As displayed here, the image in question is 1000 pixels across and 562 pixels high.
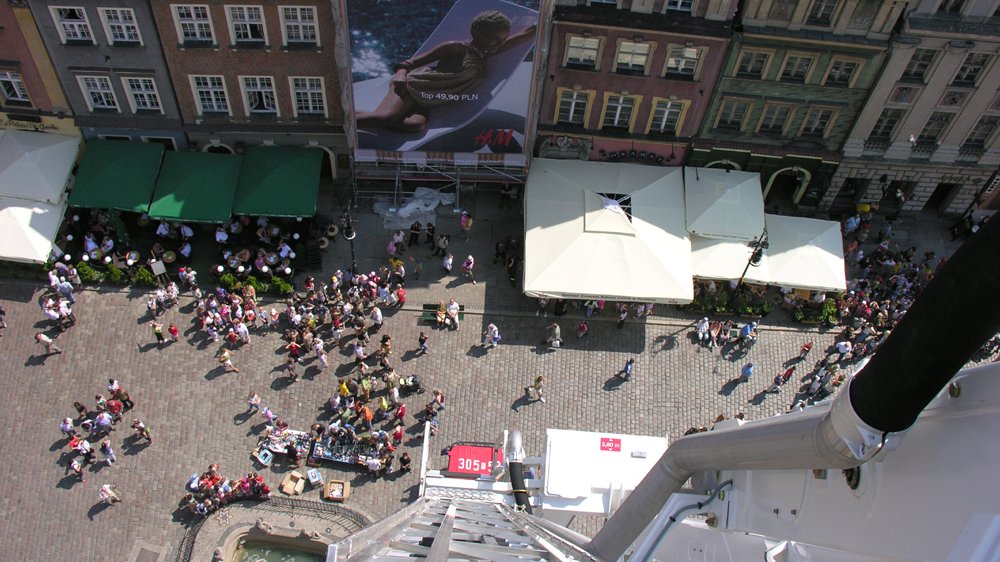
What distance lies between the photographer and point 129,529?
34.1 metres

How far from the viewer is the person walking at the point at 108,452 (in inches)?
1377

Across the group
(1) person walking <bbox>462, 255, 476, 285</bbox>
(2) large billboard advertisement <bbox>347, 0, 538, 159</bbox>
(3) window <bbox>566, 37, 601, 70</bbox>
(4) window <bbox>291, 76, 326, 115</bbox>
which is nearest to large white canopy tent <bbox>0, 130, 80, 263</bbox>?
(4) window <bbox>291, 76, 326, 115</bbox>

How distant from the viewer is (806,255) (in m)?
40.7

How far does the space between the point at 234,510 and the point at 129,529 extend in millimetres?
3980

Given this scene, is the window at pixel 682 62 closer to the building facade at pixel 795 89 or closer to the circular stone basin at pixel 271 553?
the building facade at pixel 795 89

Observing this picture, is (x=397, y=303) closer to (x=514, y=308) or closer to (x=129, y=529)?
(x=514, y=308)

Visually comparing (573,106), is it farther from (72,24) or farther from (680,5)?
(72,24)

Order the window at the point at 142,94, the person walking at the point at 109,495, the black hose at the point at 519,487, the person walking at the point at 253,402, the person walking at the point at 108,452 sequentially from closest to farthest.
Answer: the black hose at the point at 519,487, the person walking at the point at 109,495, the person walking at the point at 108,452, the person walking at the point at 253,402, the window at the point at 142,94

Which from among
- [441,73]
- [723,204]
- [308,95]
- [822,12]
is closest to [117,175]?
[308,95]

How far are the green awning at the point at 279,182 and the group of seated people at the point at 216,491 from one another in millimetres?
12177

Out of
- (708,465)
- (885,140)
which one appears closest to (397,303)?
(885,140)

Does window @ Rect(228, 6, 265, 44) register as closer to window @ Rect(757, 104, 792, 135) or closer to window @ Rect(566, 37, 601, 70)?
window @ Rect(566, 37, 601, 70)

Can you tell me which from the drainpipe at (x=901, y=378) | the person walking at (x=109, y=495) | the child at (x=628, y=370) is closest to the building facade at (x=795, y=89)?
the child at (x=628, y=370)

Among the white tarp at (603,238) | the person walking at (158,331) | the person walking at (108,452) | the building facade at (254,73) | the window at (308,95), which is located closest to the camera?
the person walking at (108,452)
